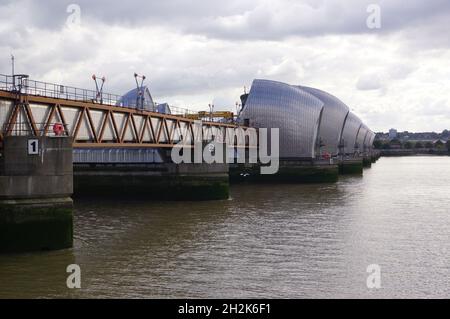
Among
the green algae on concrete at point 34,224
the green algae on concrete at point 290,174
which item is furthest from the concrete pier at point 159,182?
the green algae on concrete at point 290,174

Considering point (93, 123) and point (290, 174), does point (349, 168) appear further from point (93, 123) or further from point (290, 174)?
point (93, 123)

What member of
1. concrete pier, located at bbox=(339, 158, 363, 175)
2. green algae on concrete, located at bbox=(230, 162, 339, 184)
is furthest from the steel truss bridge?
concrete pier, located at bbox=(339, 158, 363, 175)

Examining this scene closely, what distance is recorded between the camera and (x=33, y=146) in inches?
840

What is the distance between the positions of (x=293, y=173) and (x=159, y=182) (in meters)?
26.1

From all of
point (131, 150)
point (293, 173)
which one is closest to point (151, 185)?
point (131, 150)

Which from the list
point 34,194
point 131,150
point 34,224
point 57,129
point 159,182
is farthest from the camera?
point 131,150

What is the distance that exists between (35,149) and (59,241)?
335cm

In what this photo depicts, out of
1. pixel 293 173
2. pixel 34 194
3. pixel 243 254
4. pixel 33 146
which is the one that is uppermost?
pixel 33 146

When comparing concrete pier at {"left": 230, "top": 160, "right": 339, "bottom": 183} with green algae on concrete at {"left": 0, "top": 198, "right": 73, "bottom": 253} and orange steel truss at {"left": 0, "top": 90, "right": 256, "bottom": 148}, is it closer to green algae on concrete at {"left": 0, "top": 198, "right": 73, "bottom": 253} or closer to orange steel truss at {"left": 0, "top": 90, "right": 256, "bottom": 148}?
orange steel truss at {"left": 0, "top": 90, "right": 256, "bottom": 148}

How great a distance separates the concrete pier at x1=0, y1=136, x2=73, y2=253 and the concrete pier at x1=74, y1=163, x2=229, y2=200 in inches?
782

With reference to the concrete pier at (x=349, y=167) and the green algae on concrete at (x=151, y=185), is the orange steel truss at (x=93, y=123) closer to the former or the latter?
the green algae on concrete at (x=151, y=185)

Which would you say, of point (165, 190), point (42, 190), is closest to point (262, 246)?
point (42, 190)

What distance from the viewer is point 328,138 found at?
91.9 m

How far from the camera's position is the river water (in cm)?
1697
